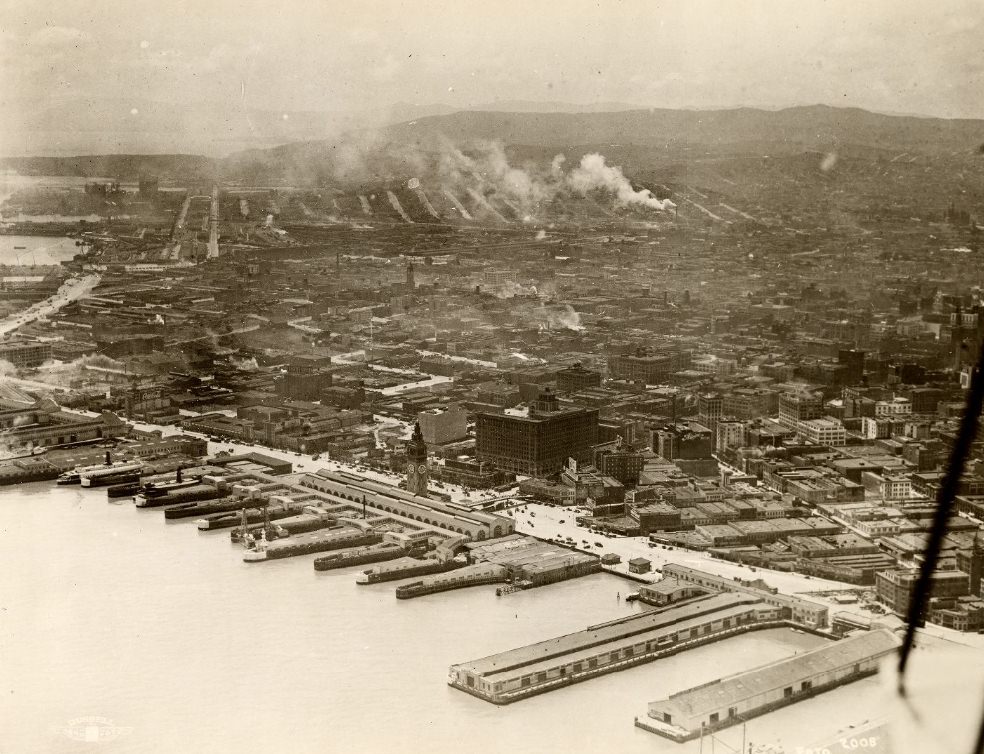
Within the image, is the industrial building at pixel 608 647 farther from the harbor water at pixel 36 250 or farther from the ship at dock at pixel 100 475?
the harbor water at pixel 36 250

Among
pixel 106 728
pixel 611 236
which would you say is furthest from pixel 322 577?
pixel 611 236

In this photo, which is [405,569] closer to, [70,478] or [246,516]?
[246,516]

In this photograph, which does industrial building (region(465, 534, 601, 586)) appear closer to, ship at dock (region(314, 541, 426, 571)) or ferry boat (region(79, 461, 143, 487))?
ship at dock (region(314, 541, 426, 571))

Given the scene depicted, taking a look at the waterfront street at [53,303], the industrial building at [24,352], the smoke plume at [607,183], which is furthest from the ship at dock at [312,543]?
the smoke plume at [607,183]

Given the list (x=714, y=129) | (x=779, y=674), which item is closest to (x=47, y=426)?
(x=714, y=129)

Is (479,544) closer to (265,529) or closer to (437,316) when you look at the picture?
(265,529)

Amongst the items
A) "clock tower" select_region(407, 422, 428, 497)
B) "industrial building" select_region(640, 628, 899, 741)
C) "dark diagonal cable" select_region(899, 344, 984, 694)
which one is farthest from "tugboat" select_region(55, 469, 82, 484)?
"dark diagonal cable" select_region(899, 344, 984, 694)
